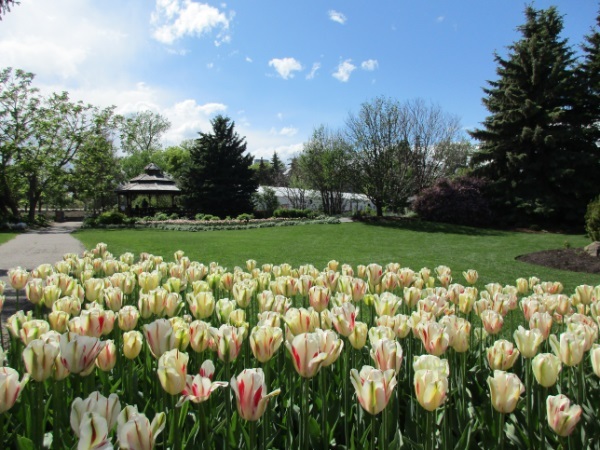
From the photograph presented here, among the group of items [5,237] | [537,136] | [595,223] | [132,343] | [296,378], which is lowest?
[5,237]

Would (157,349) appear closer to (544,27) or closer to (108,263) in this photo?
(108,263)

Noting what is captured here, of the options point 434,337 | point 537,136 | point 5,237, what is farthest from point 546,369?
point 537,136

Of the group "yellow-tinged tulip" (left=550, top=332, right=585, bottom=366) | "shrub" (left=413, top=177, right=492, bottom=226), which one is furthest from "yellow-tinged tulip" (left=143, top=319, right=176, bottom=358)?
"shrub" (left=413, top=177, right=492, bottom=226)

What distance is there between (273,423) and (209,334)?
0.52 meters

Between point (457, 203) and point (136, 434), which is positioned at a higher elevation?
point (457, 203)

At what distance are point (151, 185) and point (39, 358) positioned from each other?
126 feet

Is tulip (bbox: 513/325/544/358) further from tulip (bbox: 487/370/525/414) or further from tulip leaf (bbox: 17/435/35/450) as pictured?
tulip leaf (bbox: 17/435/35/450)

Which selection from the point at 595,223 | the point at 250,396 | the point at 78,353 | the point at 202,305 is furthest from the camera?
the point at 595,223

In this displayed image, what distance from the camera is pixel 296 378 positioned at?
2084 millimetres

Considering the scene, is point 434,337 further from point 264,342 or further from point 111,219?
point 111,219

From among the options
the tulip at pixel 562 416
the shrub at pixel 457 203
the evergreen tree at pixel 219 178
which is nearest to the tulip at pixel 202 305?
the tulip at pixel 562 416

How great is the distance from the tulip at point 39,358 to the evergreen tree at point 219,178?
3346 centimetres

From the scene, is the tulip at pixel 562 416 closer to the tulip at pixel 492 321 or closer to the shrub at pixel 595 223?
the tulip at pixel 492 321

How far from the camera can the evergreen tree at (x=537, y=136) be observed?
76.3 ft
